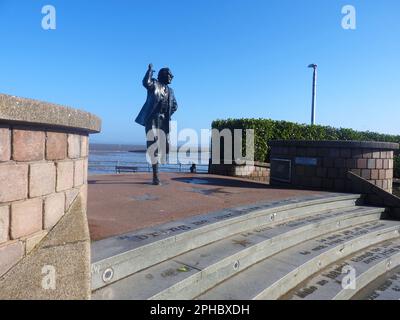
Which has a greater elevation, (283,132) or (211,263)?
(283,132)

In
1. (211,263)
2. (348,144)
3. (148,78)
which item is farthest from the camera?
(348,144)

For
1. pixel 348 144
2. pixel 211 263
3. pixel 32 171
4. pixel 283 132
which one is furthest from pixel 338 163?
pixel 32 171

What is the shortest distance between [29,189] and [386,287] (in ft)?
13.0

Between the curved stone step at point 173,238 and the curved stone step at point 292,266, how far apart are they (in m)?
0.57

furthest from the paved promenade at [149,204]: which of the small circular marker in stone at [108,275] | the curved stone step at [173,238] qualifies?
the small circular marker in stone at [108,275]

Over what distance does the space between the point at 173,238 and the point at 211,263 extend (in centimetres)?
47

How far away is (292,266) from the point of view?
355cm

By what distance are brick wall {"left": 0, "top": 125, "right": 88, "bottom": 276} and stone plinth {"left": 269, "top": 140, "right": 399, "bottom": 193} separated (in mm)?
6404

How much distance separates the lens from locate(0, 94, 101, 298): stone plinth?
6.88 feet

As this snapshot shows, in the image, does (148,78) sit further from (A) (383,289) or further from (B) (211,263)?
(A) (383,289)

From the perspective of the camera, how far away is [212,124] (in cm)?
1274

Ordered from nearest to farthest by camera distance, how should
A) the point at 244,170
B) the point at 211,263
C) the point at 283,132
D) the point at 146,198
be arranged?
the point at 211,263
the point at 146,198
the point at 244,170
the point at 283,132

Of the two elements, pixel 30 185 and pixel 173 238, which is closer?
pixel 30 185
